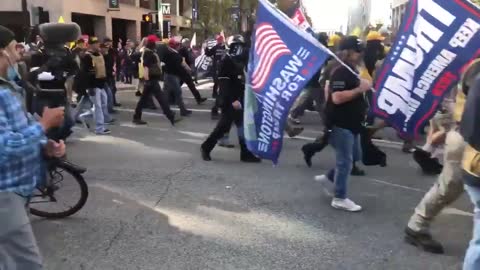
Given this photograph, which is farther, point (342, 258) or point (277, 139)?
point (277, 139)

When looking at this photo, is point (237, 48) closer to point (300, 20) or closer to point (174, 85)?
point (300, 20)

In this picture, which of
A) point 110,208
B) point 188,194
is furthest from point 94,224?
point 188,194

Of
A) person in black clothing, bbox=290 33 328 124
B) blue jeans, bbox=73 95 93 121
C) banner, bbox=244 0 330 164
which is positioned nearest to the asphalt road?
banner, bbox=244 0 330 164

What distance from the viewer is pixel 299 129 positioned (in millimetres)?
9508

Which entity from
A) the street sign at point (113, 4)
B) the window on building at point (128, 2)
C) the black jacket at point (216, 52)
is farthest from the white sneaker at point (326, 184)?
the window on building at point (128, 2)

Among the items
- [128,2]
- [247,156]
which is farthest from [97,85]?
[128,2]

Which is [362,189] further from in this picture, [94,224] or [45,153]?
[45,153]

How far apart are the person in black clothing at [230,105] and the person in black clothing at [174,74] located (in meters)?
4.47

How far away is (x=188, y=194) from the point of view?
6.19 m

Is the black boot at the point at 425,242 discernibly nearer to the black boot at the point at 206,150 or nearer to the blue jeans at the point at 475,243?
the blue jeans at the point at 475,243

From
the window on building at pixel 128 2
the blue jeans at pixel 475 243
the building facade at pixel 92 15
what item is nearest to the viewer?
the blue jeans at pixel 475 243

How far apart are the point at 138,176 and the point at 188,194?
1.05 m

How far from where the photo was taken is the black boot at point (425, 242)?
4.45 m

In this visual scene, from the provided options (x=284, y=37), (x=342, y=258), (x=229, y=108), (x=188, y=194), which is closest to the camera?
(x=342, y=258)
